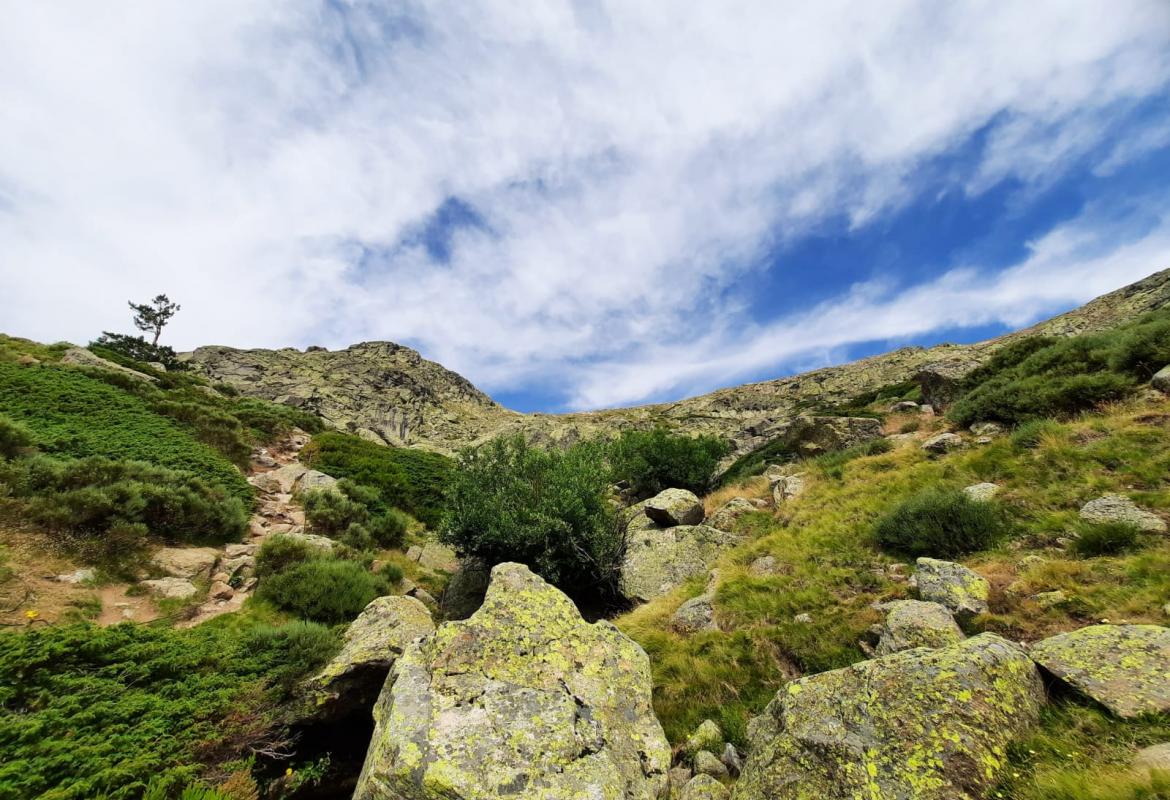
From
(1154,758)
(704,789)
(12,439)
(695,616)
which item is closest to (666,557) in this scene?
(695,616)

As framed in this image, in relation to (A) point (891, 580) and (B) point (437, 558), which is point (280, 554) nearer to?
(B) point (437, 558)

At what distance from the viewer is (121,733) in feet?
15.7

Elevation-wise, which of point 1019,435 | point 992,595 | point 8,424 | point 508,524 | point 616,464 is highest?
point 8,424

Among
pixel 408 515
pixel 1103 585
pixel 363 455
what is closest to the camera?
pixel 1103 585

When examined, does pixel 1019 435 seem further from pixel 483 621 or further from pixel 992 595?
pixel 483 621

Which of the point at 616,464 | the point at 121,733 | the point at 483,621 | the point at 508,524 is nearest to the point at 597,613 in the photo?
the point at 508,524

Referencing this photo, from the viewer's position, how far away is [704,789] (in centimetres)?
501

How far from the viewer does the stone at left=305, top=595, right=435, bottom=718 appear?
6527mm

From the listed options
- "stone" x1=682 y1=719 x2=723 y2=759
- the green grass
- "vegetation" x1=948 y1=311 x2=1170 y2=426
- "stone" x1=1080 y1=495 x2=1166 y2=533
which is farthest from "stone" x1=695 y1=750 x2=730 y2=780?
the green grass

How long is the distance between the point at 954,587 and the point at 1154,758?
407 centimetres

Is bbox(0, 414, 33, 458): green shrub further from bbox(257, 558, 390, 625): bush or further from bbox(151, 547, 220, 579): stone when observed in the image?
bbox(257, 558, 390, 625): bush

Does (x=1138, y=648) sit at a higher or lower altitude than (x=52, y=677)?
lower

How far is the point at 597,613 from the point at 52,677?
10.7 metres

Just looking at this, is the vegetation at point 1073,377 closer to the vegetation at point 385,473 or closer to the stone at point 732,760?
the stone at point 732,760
